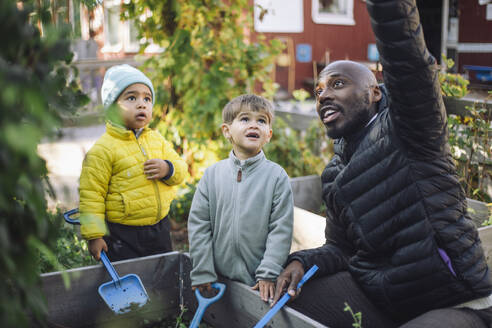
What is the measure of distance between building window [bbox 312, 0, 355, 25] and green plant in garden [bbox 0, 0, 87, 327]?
11.9 m

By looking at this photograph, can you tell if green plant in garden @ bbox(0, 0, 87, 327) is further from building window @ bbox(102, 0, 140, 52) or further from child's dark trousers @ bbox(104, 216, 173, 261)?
building window @ bbox(102, 0, 140, 52)

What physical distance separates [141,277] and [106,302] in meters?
0.23

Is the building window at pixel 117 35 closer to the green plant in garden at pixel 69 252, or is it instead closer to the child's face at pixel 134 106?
the green plant in garden at pixel 69 252

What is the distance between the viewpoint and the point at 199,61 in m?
4.38

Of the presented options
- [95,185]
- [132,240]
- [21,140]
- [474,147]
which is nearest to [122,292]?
[132,240]

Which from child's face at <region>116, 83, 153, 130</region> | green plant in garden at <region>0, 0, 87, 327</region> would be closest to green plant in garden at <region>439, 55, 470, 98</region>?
child's face at <region>116, 83, 153, 130</region>

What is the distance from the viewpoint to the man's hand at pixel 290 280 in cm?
196

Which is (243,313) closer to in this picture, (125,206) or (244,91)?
(125,206)

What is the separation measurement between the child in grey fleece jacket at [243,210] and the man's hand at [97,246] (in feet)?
1.54

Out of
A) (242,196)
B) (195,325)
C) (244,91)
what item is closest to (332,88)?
(242,196)

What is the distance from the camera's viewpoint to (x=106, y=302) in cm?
224

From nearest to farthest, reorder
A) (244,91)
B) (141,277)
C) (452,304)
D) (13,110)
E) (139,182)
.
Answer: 1. (13,110)
2. (452,304)
3. (141,277)
4. (139,182)
5. (244,91)

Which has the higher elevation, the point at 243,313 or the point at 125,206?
the point at 125,206

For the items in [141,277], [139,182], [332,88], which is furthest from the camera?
[139,182]
